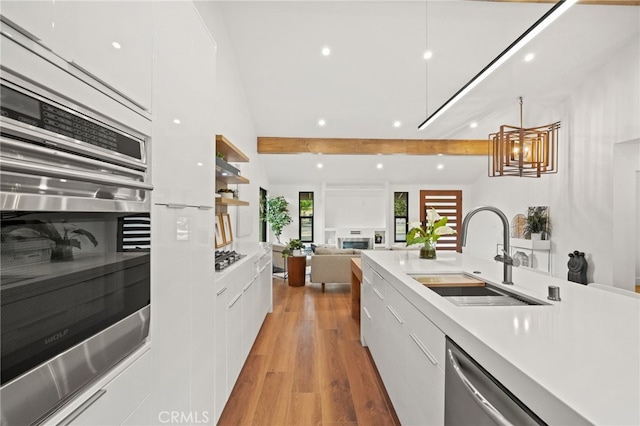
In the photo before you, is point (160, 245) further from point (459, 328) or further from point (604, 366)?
point (604, 366)

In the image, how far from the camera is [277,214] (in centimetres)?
827

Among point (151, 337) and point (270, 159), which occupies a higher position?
point (270, 159)

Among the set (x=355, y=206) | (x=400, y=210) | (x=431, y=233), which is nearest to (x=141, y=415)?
(x=431, y=233)

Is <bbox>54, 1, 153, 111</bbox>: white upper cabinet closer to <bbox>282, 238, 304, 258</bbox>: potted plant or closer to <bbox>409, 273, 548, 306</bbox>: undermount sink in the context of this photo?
<bbox>409, 273, 548, 306</bbox>: undermount sink

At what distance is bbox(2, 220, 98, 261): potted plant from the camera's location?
21.7 inches

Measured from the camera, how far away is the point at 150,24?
1.01m

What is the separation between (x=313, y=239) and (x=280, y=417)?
697cm

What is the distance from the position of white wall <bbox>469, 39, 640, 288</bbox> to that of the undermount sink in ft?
12.0

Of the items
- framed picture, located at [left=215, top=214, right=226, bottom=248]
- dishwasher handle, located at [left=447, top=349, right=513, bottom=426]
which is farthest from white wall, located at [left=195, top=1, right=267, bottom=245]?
dishwasher handle, located at [left=447, top=349, right=513, bottom=426]

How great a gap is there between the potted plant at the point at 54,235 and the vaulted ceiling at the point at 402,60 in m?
3.30

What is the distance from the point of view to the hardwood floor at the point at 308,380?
2002 millimetres

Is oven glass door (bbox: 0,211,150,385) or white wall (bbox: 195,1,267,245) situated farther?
white wall (bbox: 195,1,267,245)

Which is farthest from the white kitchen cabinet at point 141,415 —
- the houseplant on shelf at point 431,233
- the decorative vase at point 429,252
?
the decorative vase at point 429,252

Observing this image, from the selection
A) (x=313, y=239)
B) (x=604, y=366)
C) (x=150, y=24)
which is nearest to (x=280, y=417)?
(x=604, y=366)
